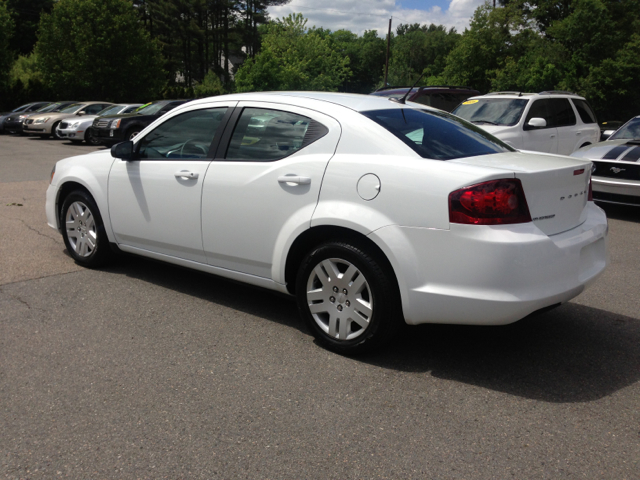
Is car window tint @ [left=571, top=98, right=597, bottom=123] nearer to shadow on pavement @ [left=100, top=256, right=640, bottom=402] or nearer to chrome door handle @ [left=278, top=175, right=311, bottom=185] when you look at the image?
shadow on pavement @ [left=100, top=256, right=640, bottom=402]

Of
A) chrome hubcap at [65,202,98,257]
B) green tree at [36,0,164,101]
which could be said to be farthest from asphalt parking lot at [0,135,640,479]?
green tree at [36,0,164,101]

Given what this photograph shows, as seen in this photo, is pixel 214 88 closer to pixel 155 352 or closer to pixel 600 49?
pixel 600 49

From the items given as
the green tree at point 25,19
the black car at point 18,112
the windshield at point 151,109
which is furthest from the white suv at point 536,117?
the green tree at point 25,19

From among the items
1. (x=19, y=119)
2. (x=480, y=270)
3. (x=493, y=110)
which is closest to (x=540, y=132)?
(x=493, y=110)

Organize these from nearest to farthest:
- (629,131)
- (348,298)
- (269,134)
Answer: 1. (348,298)
2. (269,134)
3. (629,131)

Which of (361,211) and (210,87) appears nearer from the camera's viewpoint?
(361,211)

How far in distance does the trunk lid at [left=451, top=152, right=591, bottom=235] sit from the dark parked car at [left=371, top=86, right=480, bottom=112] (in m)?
9.42

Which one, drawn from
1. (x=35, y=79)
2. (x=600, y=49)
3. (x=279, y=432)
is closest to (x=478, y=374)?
(x=279, y=432)

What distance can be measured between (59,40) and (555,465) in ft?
148

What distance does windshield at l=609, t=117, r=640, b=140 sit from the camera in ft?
32.8

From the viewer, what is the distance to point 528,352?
388 centimetres

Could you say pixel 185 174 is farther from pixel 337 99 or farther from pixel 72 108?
pixel 72 108

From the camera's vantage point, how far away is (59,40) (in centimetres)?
4116

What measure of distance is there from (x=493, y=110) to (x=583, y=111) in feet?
7.40
